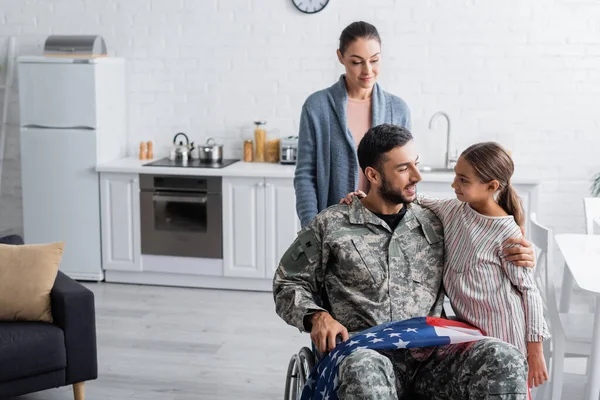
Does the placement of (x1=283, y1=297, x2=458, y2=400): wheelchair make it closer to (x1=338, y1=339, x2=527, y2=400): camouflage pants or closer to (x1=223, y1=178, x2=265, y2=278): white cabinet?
(x1=338, y1=339, x2=527, y2=400): camouflage pants

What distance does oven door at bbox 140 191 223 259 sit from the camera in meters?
5.72

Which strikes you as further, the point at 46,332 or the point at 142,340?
the point at 142,340

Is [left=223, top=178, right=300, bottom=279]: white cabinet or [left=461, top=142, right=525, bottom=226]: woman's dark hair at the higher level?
[left=461, top=142, right=525, bottom=226]: woman's dark hair

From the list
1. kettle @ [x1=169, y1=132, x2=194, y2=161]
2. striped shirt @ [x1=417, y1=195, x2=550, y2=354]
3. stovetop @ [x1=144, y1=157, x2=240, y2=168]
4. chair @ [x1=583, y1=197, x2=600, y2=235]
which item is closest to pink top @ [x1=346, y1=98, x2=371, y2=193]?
striped shirt @ [x1=417, y1=195, x2=550, y2=354]

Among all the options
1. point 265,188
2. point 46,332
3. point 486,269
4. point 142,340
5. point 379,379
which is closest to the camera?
point 379,379

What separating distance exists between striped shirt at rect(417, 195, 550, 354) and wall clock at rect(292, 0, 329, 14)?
11.4 feet

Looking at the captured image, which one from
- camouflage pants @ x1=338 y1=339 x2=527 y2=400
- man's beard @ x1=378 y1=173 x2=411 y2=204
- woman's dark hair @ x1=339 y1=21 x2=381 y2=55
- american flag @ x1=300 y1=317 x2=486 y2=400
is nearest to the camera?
camouflage pants @ x1=338 y1=339 x2=527 y2=400

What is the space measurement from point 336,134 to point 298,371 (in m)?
0.92

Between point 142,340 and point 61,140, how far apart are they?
1765 mm

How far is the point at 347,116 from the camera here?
3273 mm

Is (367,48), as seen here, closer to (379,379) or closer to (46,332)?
(379,379)

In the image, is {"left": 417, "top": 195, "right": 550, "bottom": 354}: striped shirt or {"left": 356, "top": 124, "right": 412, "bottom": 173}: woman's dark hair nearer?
{"left": 417, "top": 195, "right": 550, "bottom": 354}: striped shirt

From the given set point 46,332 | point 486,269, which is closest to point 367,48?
point 486,269

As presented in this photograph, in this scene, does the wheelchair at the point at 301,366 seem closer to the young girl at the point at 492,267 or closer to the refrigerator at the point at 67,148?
the young girl at the point at 492,267
